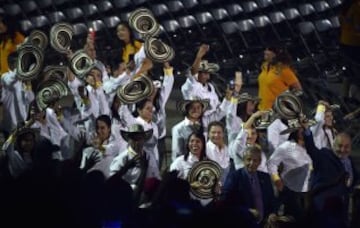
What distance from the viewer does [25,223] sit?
810 cm

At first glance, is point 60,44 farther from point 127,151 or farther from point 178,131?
point 127,151

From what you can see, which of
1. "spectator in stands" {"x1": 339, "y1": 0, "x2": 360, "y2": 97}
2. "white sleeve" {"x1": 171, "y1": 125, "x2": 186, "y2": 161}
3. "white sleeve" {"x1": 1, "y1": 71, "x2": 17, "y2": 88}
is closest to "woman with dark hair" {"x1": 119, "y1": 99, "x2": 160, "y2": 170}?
"white sleeve" {"x1": 171, "y1": 125, "x2": 186, "y2": 161}

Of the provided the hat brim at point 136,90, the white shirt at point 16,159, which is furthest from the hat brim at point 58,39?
the white shirt at point 16,159

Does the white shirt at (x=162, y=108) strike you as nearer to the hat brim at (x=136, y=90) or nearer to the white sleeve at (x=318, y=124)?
the hat brim at (x=136, y=90)

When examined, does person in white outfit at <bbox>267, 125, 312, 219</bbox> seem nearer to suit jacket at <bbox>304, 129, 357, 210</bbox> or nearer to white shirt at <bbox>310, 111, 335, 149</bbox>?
suit jacket at <bbox>304, 129, 357, 210</bbox>

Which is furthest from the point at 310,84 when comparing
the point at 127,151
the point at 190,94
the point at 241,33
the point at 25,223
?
the point at 25,223

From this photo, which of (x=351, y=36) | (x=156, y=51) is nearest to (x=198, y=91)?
(x=156, y=51)

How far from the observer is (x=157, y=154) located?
14117 millimetres

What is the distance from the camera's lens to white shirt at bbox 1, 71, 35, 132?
15.3 metres

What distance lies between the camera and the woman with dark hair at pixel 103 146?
12.5m

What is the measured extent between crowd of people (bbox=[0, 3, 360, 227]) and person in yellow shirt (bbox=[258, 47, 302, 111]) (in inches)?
0.5

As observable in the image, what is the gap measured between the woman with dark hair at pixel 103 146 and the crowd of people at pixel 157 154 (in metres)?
0.02

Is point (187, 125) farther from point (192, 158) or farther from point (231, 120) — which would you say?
point (192, 158)

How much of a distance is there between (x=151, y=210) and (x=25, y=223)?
1357mm
